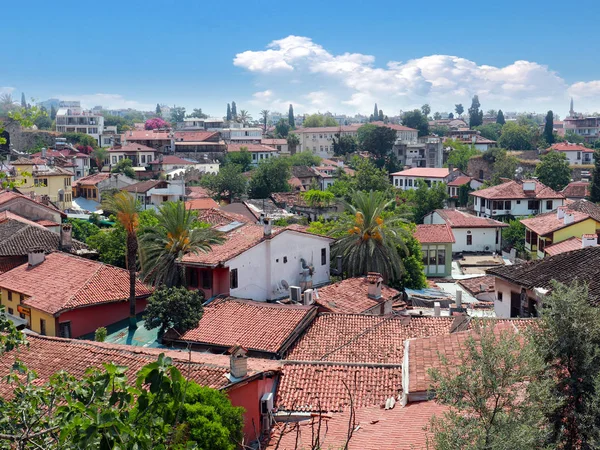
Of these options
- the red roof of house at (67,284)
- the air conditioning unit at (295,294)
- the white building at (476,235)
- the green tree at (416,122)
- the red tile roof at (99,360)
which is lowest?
the white building at (476,235)

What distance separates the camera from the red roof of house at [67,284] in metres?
24.8

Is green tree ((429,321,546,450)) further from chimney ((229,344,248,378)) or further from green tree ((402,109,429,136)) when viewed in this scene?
green tree ((402,109,429,136))

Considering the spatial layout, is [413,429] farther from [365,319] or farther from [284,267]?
[284,267]

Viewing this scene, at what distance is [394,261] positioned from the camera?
3369 centimetres

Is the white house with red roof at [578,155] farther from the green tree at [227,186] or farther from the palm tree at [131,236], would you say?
the palm tree at [131,236]

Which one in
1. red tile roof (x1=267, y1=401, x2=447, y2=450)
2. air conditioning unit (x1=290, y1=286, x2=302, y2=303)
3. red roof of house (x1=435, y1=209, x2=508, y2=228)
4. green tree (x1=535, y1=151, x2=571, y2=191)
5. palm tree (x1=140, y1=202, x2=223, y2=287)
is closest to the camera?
red tile roof (x1=267, y1=401, x2=447, y2=450)

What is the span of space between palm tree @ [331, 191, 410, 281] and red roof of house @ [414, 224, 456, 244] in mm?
8653

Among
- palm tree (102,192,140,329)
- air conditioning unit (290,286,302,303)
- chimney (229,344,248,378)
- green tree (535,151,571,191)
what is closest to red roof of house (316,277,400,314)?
air conditioning unit (290,286,302,303)

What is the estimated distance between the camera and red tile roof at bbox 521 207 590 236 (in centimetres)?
3647

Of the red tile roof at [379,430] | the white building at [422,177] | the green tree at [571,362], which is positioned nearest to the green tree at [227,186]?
the white building at [422,177]

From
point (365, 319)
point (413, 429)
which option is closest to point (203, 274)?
point (365, 319)

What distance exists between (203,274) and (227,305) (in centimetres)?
306

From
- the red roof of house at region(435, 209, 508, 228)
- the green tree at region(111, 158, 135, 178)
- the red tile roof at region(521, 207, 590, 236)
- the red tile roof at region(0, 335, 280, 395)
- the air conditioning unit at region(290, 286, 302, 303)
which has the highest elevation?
the green tree at region(111, 158, 135, 178)

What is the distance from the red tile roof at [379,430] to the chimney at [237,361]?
1.42 meters
